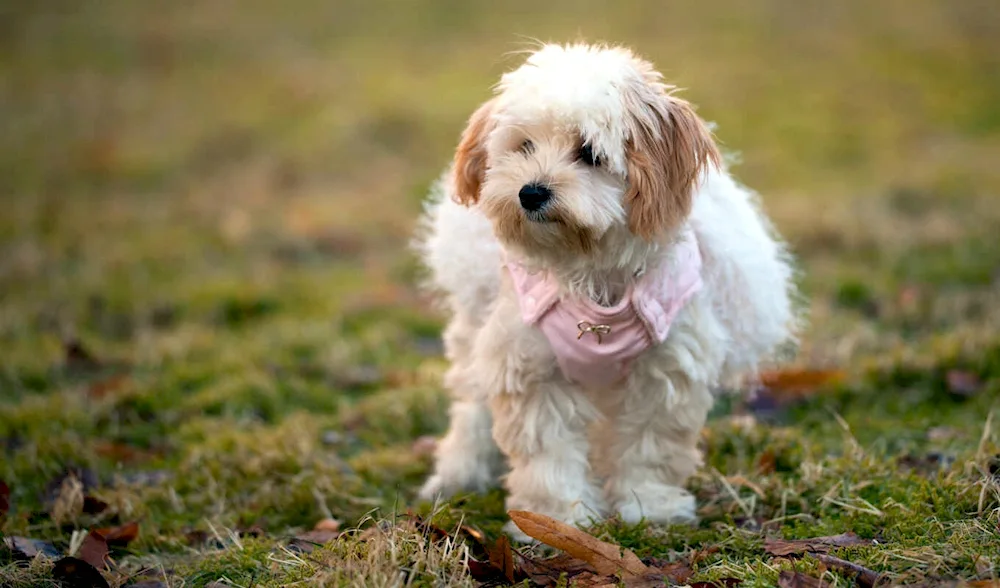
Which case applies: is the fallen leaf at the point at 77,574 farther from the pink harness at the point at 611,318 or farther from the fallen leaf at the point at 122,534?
the pink harness at the point at 611,318

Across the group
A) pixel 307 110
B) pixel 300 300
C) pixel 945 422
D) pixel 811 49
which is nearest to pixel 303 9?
pixel 307 110

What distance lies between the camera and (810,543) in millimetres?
3455

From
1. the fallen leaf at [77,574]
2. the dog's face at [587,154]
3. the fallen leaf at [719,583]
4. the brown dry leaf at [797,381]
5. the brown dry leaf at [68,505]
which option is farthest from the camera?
the brown dry leaf at [797,381]

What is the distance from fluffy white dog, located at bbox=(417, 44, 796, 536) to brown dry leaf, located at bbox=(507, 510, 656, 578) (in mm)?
464

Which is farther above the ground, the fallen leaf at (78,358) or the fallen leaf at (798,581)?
the fallen leaf at (798,581)

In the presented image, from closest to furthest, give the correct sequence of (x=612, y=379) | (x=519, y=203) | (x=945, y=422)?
(x=519, y=203) → (x=612, y=379) → (x=945, y=422)

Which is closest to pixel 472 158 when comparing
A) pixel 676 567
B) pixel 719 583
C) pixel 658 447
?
pixel 658 447

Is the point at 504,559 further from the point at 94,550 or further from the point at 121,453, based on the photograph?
the point at 121,453

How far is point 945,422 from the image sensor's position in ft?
16.4

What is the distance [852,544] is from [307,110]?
37.6 ft

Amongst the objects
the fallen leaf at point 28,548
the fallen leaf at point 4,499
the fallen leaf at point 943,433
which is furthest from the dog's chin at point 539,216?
the fallen leaf at point 4,499

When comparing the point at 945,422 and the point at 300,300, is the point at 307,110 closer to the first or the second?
the point at 300,300

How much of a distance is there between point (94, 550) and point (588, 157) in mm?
2255

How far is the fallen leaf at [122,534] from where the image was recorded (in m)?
4.15
